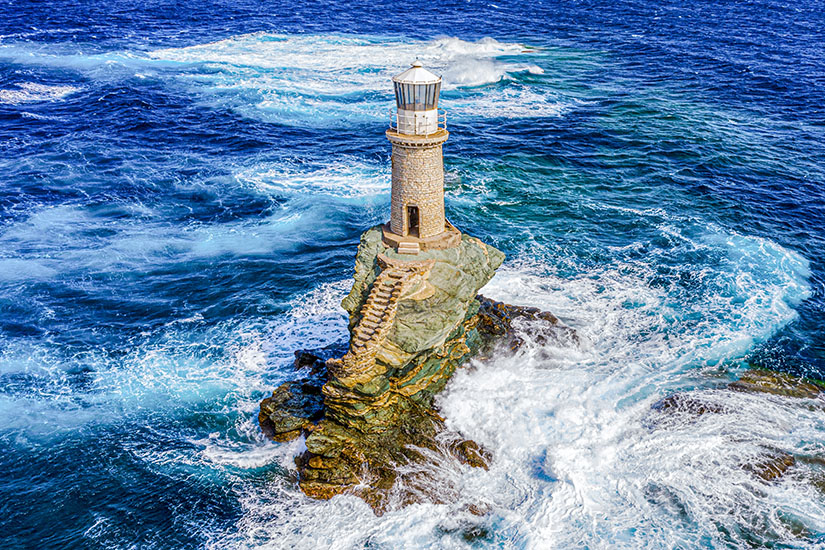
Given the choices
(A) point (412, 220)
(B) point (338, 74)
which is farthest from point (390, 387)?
(B) point (338, 74)

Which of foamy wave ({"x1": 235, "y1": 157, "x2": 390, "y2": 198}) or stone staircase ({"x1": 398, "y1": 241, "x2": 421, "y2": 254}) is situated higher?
stone staircase ({"x1": 398, "y1": 241, "x2": 421, "y2": 254})

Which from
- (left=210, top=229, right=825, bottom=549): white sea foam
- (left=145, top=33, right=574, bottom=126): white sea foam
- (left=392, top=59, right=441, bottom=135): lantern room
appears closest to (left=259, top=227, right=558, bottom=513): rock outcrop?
(left=210, top=229, right=825, bottom=549): white sea foam

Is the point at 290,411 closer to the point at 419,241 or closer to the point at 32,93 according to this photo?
the point at 419,241

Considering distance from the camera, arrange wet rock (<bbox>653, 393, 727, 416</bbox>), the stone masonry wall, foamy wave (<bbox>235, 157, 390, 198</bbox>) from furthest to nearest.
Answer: foamy wave (<bbox>235, 157, 390, 198</bbox>) → wet rock (<bbox>653, 393, 727, 416</bbox>) → the stone masonry wall

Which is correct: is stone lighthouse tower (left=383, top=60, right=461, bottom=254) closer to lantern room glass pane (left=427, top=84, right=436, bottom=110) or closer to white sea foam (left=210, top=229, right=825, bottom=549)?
lantern room glass pane (left=427, top=84, right=436, bottom=110)

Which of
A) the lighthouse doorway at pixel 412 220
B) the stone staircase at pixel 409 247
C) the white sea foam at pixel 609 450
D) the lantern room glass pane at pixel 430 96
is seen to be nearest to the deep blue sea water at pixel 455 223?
the white sea foam at pixel 609 450

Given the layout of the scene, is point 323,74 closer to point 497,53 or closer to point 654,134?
point 497,53

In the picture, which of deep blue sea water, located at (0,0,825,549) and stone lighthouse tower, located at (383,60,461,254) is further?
stone lighthouse tower, located at (383,60,461,254)

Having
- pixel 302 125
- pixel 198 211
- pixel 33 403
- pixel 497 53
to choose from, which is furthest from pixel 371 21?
pixel 33 403
